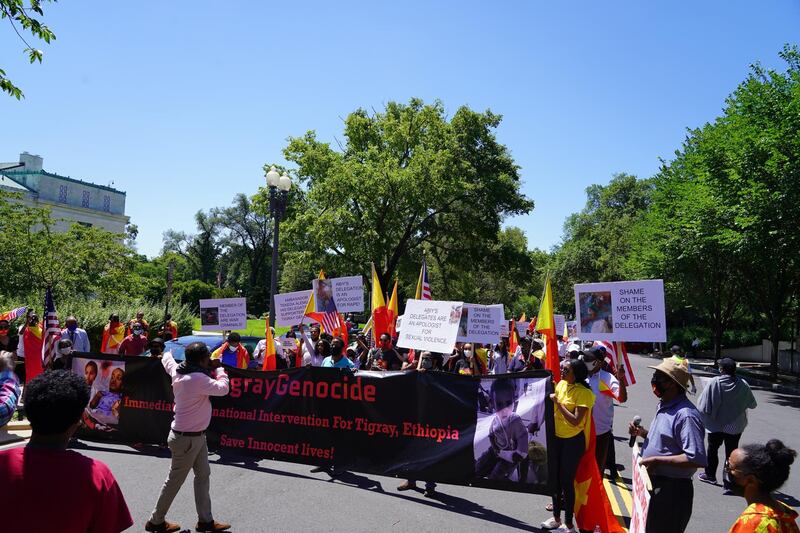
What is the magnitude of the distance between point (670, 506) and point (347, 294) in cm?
931

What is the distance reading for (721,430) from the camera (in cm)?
837

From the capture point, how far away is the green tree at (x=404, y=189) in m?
30.0

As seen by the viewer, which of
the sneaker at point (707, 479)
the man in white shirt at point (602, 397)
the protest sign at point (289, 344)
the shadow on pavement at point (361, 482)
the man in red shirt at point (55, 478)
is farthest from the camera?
the protest sign at point (289, 344)

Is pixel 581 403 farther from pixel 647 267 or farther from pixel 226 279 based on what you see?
Answer: pixel 226 279

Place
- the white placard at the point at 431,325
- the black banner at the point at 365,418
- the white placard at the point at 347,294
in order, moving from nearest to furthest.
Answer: the black banner at the point at 365,418 < the white placard at the point at 431,325 < the white placard at the point at 347,294

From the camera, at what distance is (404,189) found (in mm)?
29797

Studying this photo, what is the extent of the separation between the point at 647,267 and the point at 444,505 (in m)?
31.7

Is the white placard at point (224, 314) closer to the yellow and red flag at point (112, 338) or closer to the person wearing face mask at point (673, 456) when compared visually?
the yellow and red flag at point (112, 338)

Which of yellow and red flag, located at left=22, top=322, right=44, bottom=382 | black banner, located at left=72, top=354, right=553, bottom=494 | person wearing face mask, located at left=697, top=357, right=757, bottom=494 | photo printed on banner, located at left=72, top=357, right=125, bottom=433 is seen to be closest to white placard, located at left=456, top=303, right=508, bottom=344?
person wearing face mask, located at left=697, top=357, right=757, bottom=494

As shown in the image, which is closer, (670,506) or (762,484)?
(762,484)

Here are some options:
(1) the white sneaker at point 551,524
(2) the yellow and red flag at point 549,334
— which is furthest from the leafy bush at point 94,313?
(1) the white sneaker at point 551,524

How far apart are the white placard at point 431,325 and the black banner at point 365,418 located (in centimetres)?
169

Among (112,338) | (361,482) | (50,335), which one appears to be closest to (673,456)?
(361,482)

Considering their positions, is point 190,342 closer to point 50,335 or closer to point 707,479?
point 50,335
